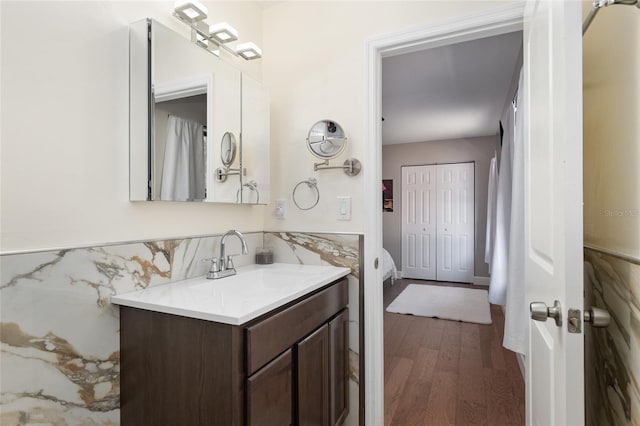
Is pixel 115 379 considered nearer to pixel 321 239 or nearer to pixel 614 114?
pixel 321 239

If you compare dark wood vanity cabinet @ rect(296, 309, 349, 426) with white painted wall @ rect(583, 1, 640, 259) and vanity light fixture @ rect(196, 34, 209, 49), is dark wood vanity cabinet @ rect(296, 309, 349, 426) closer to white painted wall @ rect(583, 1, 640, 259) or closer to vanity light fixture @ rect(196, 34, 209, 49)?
white painted wall @ rect(583, 1, 640, 259)

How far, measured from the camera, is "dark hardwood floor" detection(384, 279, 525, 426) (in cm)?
202

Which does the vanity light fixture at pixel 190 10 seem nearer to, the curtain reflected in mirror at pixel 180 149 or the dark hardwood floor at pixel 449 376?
the curtain reflected in mirror at pixel 180 149

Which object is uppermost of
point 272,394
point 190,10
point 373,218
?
point 190,10

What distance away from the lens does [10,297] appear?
0.94m

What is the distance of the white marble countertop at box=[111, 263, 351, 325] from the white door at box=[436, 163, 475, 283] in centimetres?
454

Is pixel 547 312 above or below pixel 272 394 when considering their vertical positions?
above

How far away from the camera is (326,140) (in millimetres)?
1857

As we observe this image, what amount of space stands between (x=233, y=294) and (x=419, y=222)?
206 inches

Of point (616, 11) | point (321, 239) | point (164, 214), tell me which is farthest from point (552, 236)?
point (164, 214)

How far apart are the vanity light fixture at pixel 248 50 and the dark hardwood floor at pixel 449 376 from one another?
7.03ft

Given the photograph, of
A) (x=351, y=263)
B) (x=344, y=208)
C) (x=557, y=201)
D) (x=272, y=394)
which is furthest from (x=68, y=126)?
(x=557, y=201)

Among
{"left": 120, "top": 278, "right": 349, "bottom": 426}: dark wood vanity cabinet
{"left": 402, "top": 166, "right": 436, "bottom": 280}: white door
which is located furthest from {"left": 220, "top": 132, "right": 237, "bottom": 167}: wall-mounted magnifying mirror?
{"left": 402, "top": 166, "right": 436, "bottom": 280}: white door

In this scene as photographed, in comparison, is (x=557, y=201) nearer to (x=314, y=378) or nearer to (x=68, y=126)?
(x=314, y=378)
